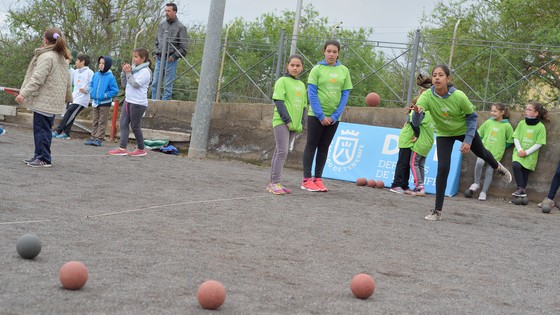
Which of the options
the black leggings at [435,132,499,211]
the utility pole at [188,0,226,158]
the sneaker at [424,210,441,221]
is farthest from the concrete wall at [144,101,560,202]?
the sneaker at [424,210,441,221]

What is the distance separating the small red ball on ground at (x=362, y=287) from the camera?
4828 millimetres

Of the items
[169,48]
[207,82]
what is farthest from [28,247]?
[169,48]

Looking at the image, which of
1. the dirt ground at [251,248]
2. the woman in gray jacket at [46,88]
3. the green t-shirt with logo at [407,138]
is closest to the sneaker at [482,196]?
the green t-shirt with logo at [407,138]

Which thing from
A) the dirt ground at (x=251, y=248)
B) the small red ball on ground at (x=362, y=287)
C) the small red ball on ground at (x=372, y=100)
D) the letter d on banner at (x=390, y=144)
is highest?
the small red ball on ground at (x=372, y=100)

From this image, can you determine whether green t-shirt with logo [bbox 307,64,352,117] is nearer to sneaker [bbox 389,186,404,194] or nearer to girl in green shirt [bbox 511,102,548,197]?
sneaker [bbox 389,186,404,194]

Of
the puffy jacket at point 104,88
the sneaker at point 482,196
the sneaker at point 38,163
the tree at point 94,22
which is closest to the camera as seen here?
the sneaker at point 38,163

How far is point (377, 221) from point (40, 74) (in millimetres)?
4981

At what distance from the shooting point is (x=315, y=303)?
182 inches

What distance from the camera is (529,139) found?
42.2 feet

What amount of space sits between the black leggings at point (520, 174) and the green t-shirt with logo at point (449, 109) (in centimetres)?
423

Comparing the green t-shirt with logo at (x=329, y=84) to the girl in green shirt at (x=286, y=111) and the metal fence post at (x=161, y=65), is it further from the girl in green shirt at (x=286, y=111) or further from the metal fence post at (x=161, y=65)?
the metal fence post at (x=161, y=65)

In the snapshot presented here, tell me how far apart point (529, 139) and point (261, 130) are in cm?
541

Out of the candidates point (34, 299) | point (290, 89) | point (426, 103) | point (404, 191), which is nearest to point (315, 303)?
point (34, 299)

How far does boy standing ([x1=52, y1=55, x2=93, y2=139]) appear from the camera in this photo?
15.7 m
